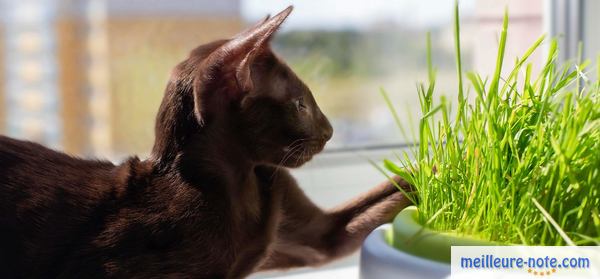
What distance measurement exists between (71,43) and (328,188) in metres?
0.37

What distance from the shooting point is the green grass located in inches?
19.1

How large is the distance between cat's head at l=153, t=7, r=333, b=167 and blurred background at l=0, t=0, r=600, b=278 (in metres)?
0.30

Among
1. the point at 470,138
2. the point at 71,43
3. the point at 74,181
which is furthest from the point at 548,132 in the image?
the point at 71,43

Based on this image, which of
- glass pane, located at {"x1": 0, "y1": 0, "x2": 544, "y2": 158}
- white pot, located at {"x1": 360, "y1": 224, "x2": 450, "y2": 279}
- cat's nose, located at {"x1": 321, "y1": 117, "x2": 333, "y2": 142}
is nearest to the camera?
white pot, located at {"x1": 360, "y1": 224, "x2": 450, "y2": 279}

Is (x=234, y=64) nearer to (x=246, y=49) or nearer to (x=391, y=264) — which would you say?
(x=246, y=49)

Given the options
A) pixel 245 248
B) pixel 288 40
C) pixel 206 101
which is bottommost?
pixel 245 248

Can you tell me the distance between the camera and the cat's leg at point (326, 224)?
2.10 feet

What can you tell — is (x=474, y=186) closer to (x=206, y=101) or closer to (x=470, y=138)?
(x=470, y=138)

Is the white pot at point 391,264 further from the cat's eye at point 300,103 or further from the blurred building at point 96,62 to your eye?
the blurred building at point 96,62

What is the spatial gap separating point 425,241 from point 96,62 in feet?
1.83

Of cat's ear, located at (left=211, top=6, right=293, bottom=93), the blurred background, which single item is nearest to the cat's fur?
cat's ear, located at (left=211, top=6, right=293, bottom=93)

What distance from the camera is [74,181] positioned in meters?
0.53

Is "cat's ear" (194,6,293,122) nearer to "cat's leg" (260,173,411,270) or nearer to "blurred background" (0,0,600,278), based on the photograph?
"cat's leg" (260,173,411,270)

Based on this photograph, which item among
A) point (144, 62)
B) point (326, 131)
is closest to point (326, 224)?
point (326, 131)
